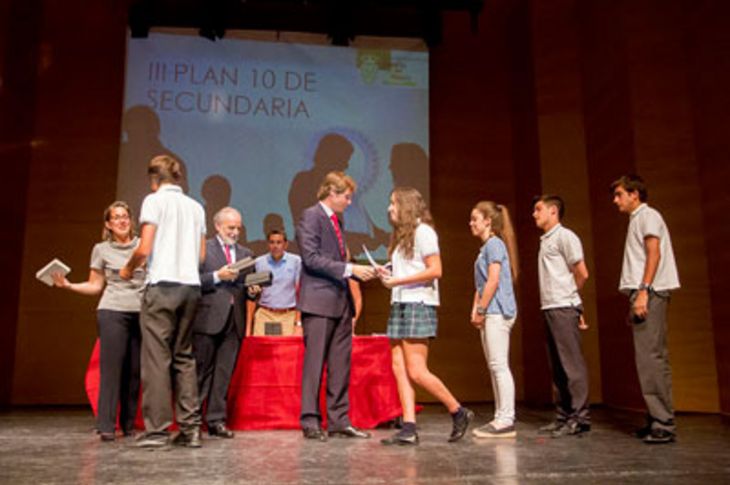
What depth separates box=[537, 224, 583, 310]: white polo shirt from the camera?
3.55m

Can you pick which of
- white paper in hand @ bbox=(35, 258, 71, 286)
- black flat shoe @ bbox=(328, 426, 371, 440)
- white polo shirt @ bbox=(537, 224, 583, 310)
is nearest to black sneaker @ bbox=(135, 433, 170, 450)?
black flat shoe @ bbox=(328, 426, 371, 440)

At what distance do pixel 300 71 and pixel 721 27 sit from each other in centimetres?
374

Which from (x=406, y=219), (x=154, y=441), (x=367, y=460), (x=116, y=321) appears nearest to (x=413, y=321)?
(x=406, y=219)

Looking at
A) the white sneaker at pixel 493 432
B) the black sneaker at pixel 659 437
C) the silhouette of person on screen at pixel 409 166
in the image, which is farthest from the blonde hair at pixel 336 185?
the silhouette of person on screen at pixel 409 166

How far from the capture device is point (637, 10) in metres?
5.45

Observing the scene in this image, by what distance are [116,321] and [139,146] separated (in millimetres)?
3101

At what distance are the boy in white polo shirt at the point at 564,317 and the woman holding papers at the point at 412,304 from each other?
2.65 feet

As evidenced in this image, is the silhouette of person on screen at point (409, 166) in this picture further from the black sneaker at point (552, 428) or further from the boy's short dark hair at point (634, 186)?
the black sneaker at point (552, 428)

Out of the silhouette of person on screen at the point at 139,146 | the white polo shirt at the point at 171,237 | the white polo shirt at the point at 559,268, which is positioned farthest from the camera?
the silhouette of person on screen at the point at 139,146

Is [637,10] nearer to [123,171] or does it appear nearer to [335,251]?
[335,251]

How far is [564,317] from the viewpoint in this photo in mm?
3523

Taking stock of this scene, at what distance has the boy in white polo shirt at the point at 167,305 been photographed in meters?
2.77

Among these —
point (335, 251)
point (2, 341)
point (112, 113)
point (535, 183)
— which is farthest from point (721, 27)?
point (2, 341)

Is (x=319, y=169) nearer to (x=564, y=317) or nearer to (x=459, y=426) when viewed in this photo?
(x=564, y=317)
